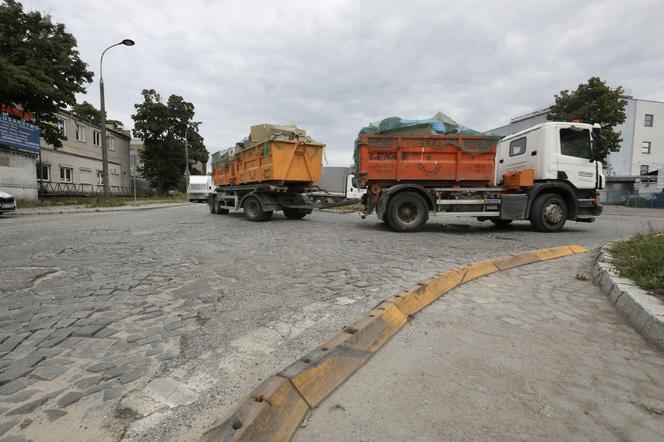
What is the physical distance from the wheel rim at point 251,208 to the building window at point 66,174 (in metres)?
24.1

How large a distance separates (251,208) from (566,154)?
382 inches

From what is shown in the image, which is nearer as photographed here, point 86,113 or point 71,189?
point 71,189

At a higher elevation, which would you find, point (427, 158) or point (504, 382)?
point (427, 158)

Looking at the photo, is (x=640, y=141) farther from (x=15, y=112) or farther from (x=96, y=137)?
(x=96, y=137)

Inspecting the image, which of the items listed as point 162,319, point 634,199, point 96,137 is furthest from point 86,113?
point 634,199

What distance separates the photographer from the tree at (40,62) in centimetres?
1661

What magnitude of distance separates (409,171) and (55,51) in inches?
829

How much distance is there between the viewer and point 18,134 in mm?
17141

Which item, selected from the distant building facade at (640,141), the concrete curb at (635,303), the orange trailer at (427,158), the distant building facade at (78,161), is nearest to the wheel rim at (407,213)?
the orange trailer at (427,158)

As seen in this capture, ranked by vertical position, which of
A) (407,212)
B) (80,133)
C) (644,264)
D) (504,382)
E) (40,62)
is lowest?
(504,382)

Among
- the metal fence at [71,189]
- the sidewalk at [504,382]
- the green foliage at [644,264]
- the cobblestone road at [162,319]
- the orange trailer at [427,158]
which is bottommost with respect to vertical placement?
the sidewalk at [504,382]

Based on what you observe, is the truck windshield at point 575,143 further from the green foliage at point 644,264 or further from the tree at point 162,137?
the tree at point 162,137

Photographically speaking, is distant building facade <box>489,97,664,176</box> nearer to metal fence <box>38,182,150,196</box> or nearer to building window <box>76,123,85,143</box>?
metal fence <box>38,182,150,196</box>

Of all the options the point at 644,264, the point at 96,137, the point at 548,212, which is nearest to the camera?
the point at 644,264
